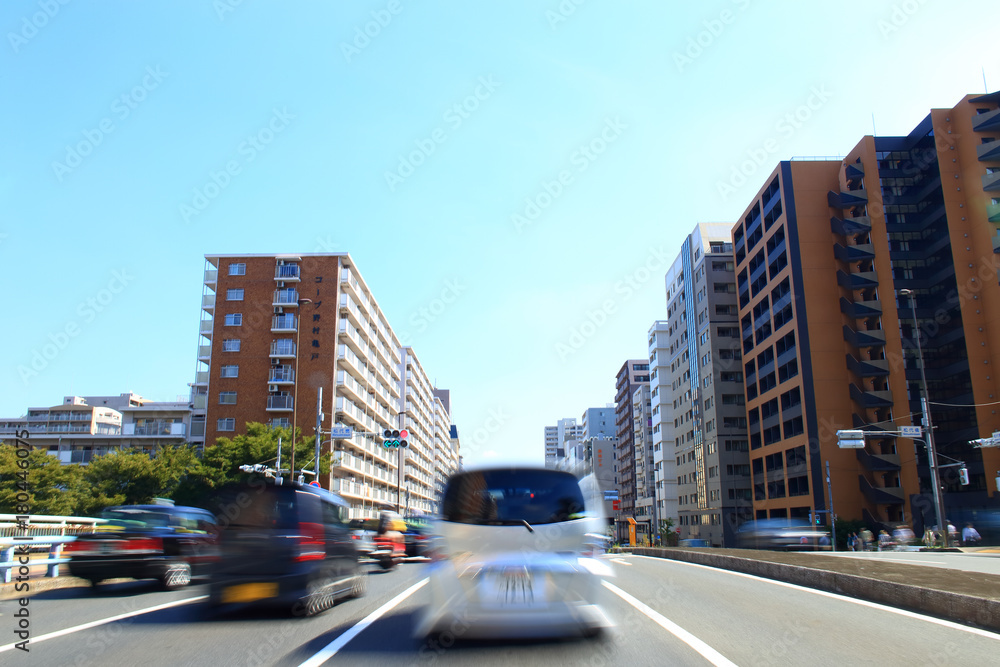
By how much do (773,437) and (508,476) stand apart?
66725 millimetres

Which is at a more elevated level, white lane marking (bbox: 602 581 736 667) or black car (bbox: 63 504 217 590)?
black car (bbox: 63 504 217 590)

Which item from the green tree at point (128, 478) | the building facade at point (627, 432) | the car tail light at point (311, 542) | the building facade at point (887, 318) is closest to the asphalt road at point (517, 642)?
the car tail light at point (311, 542)

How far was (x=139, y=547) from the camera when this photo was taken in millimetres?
10992

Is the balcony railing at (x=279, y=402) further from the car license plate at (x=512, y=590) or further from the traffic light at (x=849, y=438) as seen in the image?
the car license plate at (x=512, y=590)

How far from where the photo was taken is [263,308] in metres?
62.3

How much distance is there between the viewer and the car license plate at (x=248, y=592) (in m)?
8.05

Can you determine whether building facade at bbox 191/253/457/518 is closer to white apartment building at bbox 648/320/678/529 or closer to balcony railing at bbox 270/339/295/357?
balcony railing at bbox 270/339/295/357

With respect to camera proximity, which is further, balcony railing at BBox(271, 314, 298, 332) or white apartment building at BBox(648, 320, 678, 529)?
white apartment building at BBox(648, 320, 678, 529)

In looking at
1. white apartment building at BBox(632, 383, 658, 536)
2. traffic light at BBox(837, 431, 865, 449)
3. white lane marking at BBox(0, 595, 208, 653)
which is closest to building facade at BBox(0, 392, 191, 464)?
traffic light at BBox(837, 431, 865, 449)

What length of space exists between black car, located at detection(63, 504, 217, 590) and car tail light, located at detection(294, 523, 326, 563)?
8.59 ft

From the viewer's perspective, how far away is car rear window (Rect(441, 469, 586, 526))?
625cm

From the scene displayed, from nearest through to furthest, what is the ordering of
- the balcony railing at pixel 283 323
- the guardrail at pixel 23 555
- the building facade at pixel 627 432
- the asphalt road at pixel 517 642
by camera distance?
1. the asphalt road at pixel 517 642
2. the guardrail at pixel 23 555
3. the balcony railing at pixel 283 323
4. the building facade at pixel 627 432

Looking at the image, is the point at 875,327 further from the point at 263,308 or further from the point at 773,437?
the point at 263,308

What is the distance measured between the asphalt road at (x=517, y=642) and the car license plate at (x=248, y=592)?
27 centimetres
